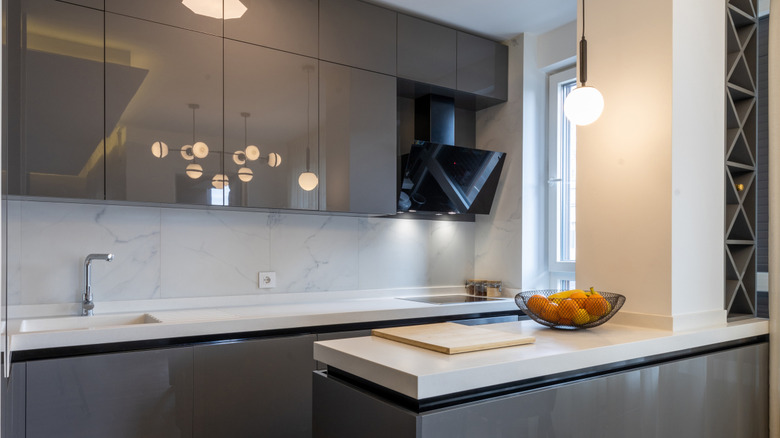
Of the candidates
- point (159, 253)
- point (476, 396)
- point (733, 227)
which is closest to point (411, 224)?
point (159, 253)

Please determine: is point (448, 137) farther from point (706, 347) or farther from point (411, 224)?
point (706, 347)

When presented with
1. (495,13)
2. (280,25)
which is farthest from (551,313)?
(495,13)

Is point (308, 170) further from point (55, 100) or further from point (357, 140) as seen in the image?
point (55, 100)

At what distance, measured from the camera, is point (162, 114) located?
8.04 ft

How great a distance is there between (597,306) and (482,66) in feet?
7.32

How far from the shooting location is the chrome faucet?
8.07 feet

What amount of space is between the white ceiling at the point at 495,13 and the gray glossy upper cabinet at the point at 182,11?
3.00ft

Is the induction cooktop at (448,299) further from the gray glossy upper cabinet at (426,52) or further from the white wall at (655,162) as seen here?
the gray glossy upper cabinet at (426,52)

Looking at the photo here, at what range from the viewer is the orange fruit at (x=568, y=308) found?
1709 mm

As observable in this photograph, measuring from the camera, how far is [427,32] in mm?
3324

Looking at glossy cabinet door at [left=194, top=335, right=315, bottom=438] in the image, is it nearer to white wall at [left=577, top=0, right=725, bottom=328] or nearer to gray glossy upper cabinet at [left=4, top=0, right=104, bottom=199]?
gray glossy upper cabinet at [left=4, top=0, right=104, bottom=199]

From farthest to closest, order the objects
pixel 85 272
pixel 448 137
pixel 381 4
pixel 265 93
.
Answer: pixel 448 137 → pixel 381 4 → pixel 265 93 → pixel 85 272

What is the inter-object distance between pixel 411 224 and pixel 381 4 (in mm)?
1358

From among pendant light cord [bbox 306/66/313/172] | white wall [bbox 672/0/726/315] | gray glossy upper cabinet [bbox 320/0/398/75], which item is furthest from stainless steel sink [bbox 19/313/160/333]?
white wall [bbox 672/0/726/315]
